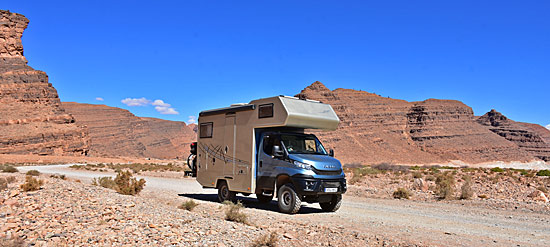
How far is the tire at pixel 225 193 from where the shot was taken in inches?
547

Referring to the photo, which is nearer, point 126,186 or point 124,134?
point 126,186

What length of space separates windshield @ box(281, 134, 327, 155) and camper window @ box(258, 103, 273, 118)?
2.50ft

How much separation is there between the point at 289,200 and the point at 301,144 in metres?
1.77

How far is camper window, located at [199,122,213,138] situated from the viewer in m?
14.7

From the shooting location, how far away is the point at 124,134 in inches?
5369

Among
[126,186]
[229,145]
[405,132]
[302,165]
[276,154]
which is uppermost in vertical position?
[405,132]

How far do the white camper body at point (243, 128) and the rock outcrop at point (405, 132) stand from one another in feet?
293

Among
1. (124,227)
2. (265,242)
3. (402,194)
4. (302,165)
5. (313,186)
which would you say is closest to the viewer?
(265,242)

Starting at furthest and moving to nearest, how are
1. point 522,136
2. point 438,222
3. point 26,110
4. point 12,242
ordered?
point 522,136 < point 26,110 < point 438,222 < point 12,242

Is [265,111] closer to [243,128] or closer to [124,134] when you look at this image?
[243,128]

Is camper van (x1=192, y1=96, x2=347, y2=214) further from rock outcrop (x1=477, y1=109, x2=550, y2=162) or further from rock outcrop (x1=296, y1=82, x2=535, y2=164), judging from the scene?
rock outcrop (x1=477, y1=109, x2=550, y2=162)

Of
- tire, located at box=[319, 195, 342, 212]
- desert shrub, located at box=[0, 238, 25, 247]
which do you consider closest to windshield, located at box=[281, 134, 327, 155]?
tire, located at box=[319, 195, 342, 212]

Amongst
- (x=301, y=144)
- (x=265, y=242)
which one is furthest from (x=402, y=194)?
(x=265, y=242)

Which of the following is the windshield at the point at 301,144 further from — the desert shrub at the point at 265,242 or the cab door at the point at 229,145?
the desert shrub at the point at 265,242
